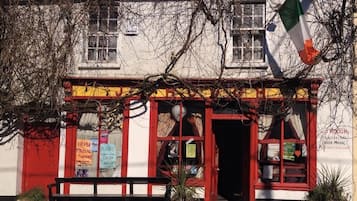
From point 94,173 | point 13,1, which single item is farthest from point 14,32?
point 94,173

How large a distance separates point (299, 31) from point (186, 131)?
137 inches

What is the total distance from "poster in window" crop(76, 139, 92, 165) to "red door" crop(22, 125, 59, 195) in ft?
2.43

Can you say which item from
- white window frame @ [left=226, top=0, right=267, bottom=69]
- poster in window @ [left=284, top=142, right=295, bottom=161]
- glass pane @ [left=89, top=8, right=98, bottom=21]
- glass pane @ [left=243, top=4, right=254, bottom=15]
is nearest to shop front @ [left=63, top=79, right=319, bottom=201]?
poster in window @ [left=284, top=142, right=295, bottom=161]

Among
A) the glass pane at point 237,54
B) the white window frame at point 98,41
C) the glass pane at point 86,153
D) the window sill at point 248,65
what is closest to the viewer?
the window sill at point 248,65

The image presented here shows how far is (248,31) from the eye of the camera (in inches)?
573

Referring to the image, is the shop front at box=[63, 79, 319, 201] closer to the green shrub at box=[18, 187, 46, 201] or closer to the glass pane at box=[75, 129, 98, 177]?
the glass pane at box=[75, 129, 98, 177]

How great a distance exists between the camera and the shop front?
1405 cm

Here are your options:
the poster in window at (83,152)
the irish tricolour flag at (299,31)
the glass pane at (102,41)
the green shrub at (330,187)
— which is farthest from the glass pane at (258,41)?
the poster in window at (83,152)

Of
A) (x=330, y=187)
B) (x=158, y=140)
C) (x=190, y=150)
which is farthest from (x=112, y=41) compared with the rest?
(x=330, y=187)

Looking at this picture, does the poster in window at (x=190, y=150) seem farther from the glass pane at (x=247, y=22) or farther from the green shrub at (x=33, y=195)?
the green shrub at (x=33, y=195)

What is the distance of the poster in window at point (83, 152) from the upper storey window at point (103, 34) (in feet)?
6.48

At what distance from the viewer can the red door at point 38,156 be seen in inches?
590

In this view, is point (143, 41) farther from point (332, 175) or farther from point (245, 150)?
point (332, 175)

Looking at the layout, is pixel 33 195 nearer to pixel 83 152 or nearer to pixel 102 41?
pixel 83 152
